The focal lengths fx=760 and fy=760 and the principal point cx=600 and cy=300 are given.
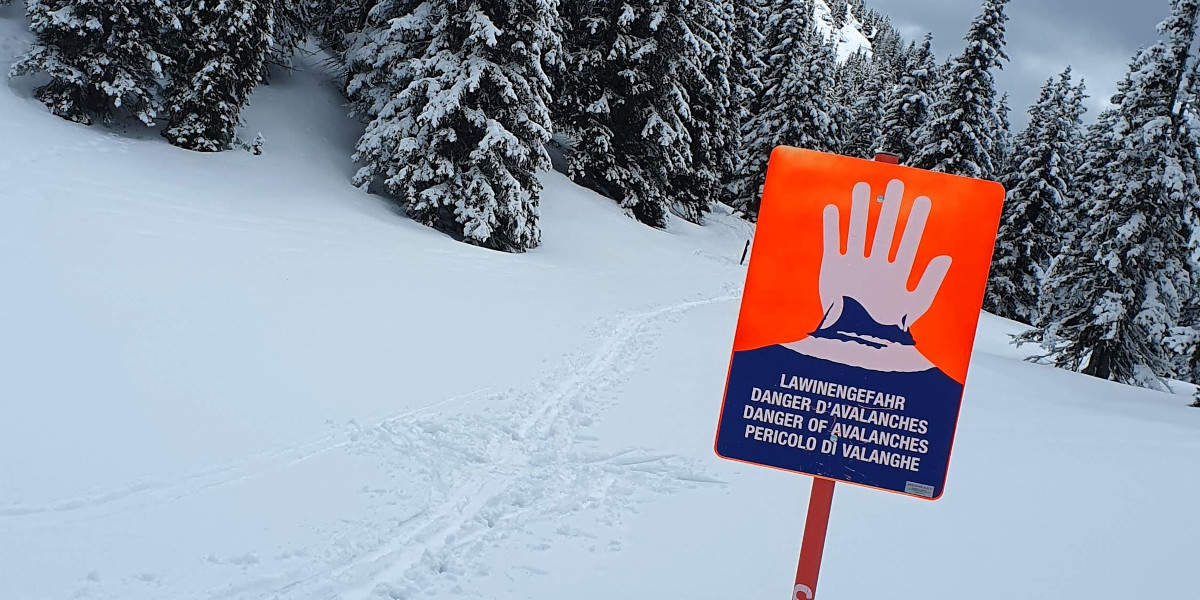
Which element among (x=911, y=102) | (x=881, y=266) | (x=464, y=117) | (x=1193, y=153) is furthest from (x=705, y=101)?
(x=881, y=266)

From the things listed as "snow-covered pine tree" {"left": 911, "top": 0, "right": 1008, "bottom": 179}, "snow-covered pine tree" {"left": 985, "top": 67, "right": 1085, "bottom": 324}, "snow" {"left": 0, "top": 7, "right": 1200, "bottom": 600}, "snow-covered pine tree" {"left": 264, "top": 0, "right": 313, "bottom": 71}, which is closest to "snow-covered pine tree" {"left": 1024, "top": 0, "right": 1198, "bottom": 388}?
"snow" {"left": 0, "top": 7, "right": 1200, "bottom": 600}

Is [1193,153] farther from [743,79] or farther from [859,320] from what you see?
[743,79]

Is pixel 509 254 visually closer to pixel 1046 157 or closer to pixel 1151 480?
pixel 1151 480

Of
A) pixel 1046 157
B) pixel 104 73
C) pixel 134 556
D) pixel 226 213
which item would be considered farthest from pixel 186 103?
pixel 1046 157

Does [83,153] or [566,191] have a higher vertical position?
[566,191]

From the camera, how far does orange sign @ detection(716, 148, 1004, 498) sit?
266cm

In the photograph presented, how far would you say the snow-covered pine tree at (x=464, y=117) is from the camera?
17531 millimetres

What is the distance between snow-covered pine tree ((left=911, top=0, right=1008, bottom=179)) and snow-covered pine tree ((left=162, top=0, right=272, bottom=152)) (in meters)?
23.4

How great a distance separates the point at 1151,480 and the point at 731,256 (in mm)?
23931

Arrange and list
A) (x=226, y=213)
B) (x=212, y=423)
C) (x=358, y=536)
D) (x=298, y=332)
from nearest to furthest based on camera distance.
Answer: (x=358, y=536) → (x=212, y=423) → (x=298, y=332) → (x=226, y=213)

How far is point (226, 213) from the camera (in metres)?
13.0

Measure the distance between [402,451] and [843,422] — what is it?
4.56 metres

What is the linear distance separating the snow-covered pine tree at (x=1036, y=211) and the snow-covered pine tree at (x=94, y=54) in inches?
1192

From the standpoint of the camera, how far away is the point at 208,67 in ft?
50.5
